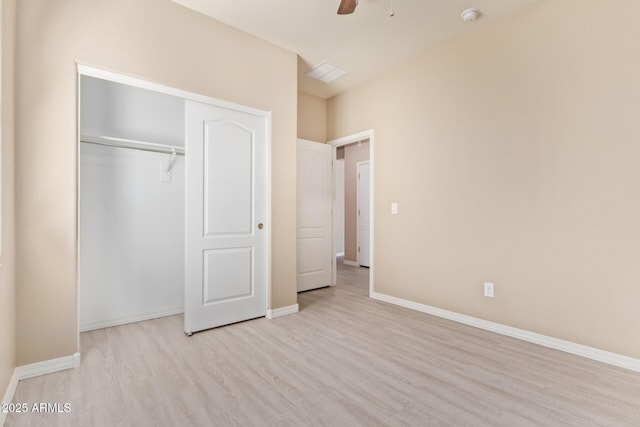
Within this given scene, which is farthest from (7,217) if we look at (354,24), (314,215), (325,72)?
(325,72)

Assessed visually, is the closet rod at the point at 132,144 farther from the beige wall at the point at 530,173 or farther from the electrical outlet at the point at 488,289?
the electrical outlet at the point at 488,289

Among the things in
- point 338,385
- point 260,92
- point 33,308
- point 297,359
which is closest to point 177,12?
Answer: point 260,92

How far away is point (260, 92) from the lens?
3.15m

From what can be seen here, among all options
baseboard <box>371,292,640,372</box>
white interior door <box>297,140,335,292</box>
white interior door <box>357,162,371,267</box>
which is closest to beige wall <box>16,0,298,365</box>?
white interior door <box>297,140,335,292</box>

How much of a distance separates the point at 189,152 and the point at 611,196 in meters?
3.41

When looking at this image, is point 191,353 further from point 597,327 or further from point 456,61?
point 456,61

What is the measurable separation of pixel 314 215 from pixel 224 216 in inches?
67.8

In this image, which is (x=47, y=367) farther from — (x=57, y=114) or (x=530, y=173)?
(x=530, y=173)

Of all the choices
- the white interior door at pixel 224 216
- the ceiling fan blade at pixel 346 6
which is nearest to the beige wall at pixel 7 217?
the white interior door at pixel 224 216

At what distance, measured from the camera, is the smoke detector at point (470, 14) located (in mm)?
2665

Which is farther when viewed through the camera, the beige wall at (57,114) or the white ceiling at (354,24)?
the white ceiling at (354,24)

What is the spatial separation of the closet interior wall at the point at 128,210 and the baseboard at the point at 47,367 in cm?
73

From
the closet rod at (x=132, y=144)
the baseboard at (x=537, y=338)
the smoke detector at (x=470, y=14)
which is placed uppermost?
the smoke detector at (x=470, y=14)

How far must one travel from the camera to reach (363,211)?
641cm
